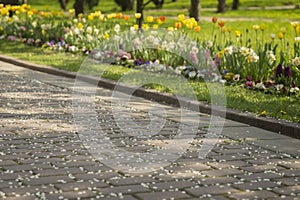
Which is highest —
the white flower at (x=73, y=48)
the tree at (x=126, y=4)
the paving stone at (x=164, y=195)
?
the paving stone at (x=164, y=195)

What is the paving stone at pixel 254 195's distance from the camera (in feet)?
18.3

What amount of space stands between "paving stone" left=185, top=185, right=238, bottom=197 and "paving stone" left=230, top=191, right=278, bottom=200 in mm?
94

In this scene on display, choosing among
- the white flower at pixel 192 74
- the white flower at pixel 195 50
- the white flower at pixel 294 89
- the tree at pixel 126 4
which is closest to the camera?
the white flower at pixel 294 89

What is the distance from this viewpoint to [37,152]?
7.05 meters

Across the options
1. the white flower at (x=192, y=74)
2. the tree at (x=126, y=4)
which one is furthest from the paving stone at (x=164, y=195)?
the tree at (x=126, y=4)

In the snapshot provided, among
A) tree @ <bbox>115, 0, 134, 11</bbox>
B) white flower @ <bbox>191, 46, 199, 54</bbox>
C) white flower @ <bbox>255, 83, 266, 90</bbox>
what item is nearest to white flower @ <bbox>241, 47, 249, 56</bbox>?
white flower @ <bbox>255, 83, 266, 90</bbox>

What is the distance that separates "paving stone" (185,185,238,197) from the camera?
568cm

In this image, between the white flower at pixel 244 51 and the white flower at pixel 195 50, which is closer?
the white flower at pixel 244 51

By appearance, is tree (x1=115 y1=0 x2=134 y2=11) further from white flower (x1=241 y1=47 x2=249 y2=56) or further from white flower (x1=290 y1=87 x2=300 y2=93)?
white flower (x1=290 y1=87 x2=300 y2=93)

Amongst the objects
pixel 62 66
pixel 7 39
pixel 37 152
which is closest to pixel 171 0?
pixel 7 39

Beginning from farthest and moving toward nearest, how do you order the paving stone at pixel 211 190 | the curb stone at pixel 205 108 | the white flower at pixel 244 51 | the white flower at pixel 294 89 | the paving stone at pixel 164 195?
the white flower at pixel 244 51 < the white flower at pixel 294 89 < the curb stone at pixel 205 108 < the paving stone at pixel 211 190 < the paving stone at pixel 164 195

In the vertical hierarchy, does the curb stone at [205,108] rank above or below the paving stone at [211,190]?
below

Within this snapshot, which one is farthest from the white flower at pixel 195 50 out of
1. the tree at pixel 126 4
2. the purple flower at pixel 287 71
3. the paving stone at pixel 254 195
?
the tree at pixel 126 4

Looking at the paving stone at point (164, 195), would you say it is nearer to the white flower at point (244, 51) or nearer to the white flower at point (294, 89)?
the white flower at point (294, 89)
